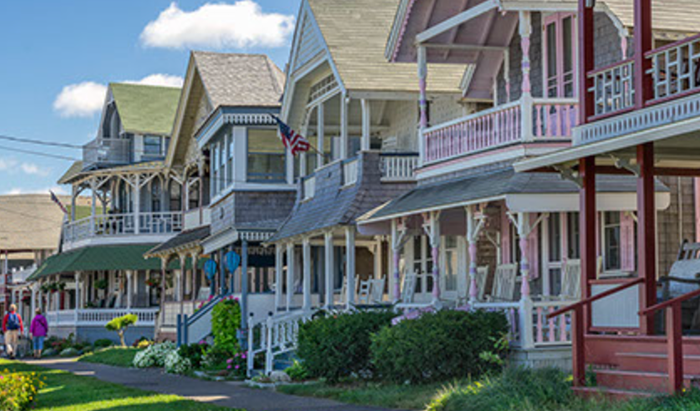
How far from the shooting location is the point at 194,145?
42.8 metres

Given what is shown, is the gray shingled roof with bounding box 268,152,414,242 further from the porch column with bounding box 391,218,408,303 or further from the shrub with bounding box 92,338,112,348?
the shrub with bounding box 92,338,112,348

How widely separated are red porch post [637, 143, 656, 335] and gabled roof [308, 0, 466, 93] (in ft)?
34.6

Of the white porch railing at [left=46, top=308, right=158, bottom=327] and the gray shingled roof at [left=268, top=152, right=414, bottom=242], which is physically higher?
the gray shingled roof at [left=268, top=152, right=414, bottom=242]

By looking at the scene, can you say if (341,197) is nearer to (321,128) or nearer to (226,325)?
(321,128)

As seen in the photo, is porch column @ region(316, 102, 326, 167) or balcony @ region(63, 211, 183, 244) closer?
porch column @ region(316, 102, 326, 167)

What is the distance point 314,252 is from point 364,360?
1245 centimetres

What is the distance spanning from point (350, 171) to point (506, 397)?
40.6 ft

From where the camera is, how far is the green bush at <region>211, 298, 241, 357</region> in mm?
28206

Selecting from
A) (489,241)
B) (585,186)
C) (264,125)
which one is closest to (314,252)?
(264,125)

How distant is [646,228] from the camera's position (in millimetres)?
14719

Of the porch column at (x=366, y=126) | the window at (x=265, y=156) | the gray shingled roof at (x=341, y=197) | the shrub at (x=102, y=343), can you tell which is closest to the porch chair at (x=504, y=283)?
the gray shingled roof at (x=341, y=197)

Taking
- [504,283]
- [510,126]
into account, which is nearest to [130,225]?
[504,283]

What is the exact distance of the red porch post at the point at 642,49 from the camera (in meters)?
15.0

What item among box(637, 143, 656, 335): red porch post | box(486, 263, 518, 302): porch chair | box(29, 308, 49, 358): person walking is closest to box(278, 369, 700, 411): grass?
box(637, 143, 656, 335): red porch post
